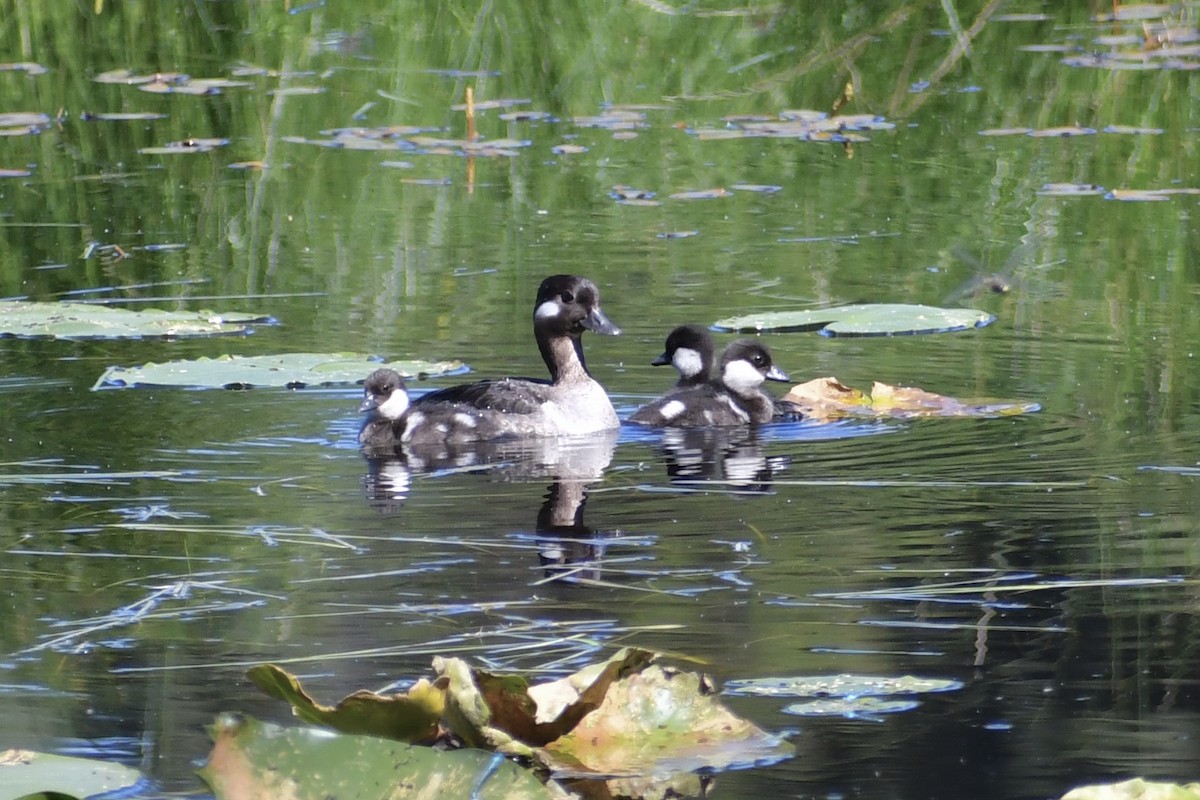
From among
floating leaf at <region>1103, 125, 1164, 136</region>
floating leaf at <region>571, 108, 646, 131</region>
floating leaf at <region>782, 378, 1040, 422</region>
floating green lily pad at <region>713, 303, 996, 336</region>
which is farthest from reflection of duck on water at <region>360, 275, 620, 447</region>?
floating leaf at <region>1103, 125, 1164, 136</region>

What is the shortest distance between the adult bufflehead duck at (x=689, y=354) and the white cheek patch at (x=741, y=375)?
78mm

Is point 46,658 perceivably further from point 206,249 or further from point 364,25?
point 364,25

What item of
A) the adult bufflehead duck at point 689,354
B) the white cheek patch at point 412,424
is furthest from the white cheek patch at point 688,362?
the white cheek patch at point 412,424

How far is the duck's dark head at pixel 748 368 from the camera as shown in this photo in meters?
7.79

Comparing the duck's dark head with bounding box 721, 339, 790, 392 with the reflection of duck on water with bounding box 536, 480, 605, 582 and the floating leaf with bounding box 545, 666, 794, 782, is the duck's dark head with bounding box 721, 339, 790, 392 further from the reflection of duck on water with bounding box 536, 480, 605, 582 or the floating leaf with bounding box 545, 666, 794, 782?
the floating leaf with bounding box 545, 666, 794, 782

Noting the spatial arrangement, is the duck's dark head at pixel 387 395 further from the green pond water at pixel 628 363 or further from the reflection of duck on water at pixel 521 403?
the green pond water at pixel 628 363

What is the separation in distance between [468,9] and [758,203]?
13.4 feet

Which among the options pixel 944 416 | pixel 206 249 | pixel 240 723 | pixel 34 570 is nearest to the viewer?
pixel 240 723

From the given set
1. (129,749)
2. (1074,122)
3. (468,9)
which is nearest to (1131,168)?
(1074,122)

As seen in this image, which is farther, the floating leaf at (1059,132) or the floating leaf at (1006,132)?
the floating leaf at (1006,132)

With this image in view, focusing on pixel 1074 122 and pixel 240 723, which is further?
pixel 1074 122

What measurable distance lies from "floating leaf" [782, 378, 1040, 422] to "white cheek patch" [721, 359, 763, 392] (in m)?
0.21

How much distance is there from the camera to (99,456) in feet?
21.5

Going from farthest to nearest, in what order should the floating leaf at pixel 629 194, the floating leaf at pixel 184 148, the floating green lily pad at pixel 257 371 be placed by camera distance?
the floating leaf at pixel 184 148 < the floating leaf at pixel 629 194 < the floating green lily pad at pixel 257 371
